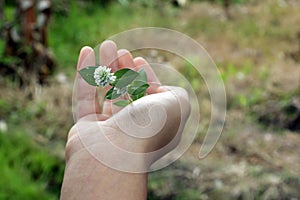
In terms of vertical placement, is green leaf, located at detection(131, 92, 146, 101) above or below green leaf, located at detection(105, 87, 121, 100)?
below

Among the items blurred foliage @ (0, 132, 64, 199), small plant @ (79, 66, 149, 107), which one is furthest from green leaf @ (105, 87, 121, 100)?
blurred foliage @ (0, 132, 64, 199)

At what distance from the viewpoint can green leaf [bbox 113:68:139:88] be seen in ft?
3.37

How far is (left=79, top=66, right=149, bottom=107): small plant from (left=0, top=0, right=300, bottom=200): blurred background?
2.34 feet

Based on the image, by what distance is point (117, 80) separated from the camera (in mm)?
1030

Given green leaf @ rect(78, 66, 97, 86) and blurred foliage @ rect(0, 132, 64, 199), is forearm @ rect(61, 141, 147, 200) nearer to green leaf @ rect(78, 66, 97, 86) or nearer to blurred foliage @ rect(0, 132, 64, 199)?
green leaf @ rect(78, 66, 97, 86)

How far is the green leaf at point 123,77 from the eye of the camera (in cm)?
103

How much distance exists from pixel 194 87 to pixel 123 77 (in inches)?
70.0

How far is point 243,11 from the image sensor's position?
13.7ft

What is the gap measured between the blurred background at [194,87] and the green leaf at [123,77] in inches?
28.7

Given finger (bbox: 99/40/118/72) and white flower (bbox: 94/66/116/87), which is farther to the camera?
finger (bbox: 99/40/118/72)

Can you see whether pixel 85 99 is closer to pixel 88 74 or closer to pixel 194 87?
pixel 88 74

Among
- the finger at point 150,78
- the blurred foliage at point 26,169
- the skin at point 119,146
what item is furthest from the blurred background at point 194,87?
the skin at point 119,146

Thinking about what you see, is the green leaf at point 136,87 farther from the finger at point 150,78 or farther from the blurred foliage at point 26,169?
the blurred foliage at point 26,169

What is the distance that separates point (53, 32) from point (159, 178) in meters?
1.58
